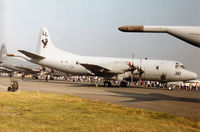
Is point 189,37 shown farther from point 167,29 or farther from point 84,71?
point 84,71

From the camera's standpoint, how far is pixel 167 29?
12.0 metres

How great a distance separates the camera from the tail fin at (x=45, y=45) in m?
37.8

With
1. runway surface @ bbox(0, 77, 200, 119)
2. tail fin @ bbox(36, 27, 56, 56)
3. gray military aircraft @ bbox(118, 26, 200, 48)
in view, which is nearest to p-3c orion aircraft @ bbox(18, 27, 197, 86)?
tail fin @ bbox(36, 27, 56, 56)

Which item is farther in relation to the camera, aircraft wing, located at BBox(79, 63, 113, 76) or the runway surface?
aircraft wing, located at BBox(79, 63, 113, 76)

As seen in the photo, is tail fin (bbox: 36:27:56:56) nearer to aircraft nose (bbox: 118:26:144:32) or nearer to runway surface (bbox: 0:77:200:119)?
runway surface (bbox: 0:77:200:119)

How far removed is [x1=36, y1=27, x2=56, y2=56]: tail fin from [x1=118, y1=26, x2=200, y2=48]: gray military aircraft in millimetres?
27449

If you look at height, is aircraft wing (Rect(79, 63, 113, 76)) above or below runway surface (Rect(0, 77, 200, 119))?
above

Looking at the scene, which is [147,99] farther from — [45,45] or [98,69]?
[45,45]

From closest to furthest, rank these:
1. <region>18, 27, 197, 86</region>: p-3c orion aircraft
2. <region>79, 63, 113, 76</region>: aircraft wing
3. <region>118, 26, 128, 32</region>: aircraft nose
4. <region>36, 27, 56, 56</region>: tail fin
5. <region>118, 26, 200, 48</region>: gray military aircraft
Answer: <region>118, 26, 200, 48</region>: gray military aircraft
<region>118, 26, 128, 32</region>: aircraft nose
<region>79, 63, 113, 76</region>: aircraft wing
<region>18, 27, 197, 86</region>: p-3c orion aircraft
<region>36, 27, 56, 56</region>: tail fin

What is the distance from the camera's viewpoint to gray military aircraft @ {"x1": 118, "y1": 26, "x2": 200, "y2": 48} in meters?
11.5

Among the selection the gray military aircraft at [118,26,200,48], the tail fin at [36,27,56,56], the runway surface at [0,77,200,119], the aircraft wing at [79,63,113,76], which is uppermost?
the tail fin at [36,27,56,56]

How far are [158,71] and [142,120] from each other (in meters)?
23.4

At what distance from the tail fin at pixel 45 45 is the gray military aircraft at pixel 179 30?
2745 cm

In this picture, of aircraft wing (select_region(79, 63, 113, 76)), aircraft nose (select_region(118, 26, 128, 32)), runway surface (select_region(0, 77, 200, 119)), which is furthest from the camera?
aircraft wing (select_region(79, 63, 113, 76))
